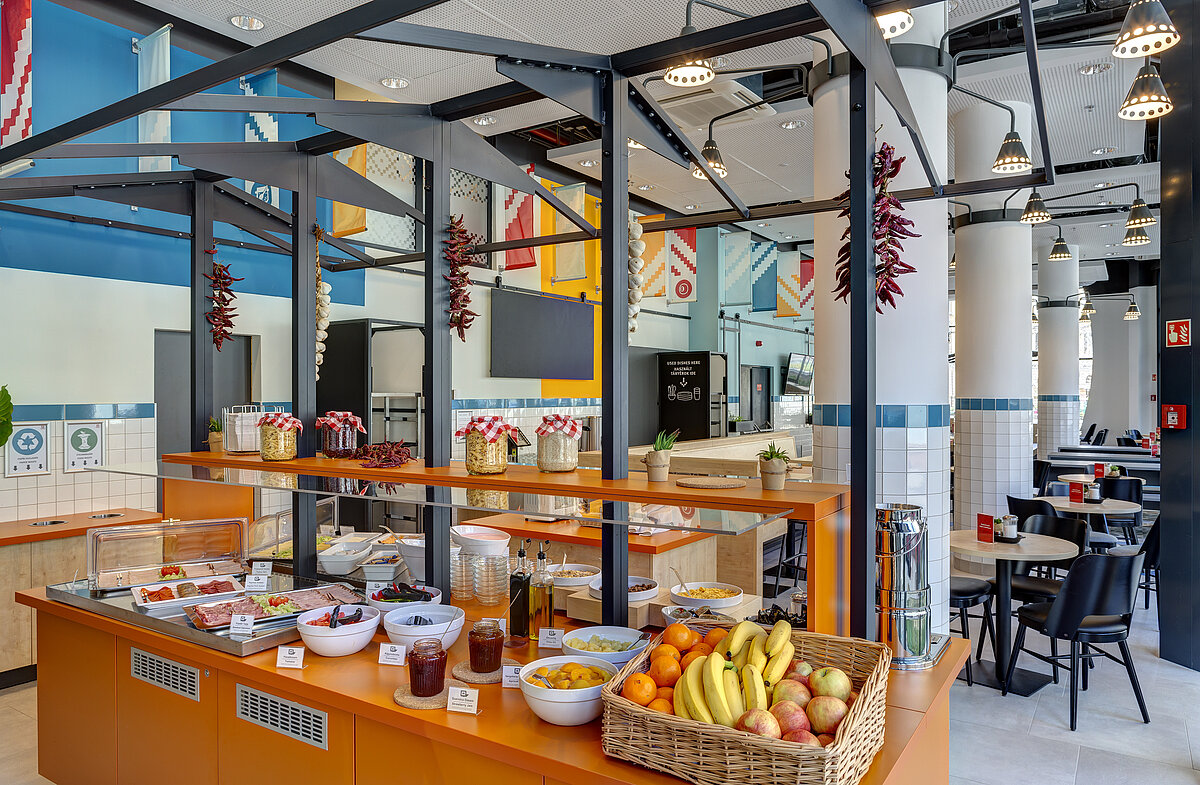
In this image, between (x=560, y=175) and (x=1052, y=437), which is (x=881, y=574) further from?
(x=1052, y=437)

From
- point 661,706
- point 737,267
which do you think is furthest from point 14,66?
point 737,267

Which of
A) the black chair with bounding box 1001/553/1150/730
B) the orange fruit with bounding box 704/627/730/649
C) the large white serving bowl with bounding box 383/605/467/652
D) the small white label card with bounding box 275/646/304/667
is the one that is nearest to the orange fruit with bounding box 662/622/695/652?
the orange fruit with bounding box 704/627/730/649

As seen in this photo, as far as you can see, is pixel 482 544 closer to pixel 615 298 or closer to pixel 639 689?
pixel 615 298

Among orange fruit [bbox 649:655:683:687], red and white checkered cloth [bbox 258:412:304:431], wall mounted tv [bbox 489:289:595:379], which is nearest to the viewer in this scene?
orange fruit [bbox 649:655:683:687]

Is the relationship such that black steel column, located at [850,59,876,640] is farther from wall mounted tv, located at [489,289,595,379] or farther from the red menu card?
wall mounted tv, located at [489,289,595,379]

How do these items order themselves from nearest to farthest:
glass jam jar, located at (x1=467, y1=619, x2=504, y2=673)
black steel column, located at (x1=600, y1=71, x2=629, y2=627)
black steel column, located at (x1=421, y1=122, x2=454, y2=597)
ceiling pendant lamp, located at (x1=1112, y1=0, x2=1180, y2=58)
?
glass jam jar, located at (x1=467, y1=619, x2=504, y2=673)
black steel column, located at (x1=600, y1=71, x2=629, y2=627)
black steel column, located at (x1=421, y1=122, x2=454, y2=597)
ceiling pendant lamp, located at (x1=1112, y1=0, x2=1180, y2=58)

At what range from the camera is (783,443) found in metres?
11.1

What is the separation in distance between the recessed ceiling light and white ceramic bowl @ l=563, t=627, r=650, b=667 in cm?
539

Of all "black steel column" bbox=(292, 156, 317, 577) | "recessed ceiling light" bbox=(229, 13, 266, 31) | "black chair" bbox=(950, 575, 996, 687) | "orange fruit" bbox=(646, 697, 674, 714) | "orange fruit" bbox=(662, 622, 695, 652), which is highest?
"recessed ceiling light" bbox=(229, 13, 266, 31)

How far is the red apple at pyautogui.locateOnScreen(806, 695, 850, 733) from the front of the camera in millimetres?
1744

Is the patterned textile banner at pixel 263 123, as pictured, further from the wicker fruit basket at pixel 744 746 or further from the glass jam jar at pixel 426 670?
the wicker fruit basket at pixel 744 746

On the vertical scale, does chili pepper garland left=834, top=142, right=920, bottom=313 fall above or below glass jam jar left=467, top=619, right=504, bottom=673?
above

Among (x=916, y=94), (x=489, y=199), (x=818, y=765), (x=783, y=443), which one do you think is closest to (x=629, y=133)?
(x=818, y=765)

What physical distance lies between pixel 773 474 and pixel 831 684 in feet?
2.59
